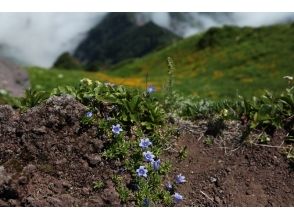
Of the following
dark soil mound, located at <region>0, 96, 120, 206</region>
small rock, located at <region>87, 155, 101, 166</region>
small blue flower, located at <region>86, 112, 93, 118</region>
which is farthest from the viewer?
small blue flower, located at <region>86, 112, 93, 118</region>

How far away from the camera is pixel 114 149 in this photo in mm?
6273

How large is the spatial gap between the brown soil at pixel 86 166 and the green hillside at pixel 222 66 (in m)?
12.0

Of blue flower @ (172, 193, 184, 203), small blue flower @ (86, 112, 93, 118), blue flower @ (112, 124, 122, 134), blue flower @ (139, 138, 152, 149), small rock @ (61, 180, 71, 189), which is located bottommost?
blue flower @ (172, 193, 184, 203)

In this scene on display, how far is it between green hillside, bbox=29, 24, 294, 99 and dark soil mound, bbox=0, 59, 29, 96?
41 centimetres

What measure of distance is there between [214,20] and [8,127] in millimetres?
152560

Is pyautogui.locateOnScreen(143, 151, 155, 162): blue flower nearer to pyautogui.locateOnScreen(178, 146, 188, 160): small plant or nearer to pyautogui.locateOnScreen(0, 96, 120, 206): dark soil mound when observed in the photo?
pyautogui.locateOnScreen(0, 96, 120, 206): dark soil mound

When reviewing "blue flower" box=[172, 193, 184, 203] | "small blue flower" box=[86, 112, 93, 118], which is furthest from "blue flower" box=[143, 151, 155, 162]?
"small blue flower" box=[86, 112, 93, 118]

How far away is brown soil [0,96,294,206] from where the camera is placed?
19.4ft

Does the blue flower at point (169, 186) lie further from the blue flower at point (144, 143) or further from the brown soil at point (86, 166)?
the blue flower at point (144, 143)

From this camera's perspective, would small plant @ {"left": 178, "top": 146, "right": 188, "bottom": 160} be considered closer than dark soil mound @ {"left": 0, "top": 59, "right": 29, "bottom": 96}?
Yes

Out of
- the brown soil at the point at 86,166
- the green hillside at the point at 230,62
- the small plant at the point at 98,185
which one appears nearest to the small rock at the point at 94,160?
the brown soil at the point at 86,166

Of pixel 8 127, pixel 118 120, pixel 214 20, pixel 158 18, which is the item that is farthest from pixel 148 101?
pixel 158 18

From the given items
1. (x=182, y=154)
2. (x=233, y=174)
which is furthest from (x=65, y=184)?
(x=233, y=174)

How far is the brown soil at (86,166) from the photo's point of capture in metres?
5.91
